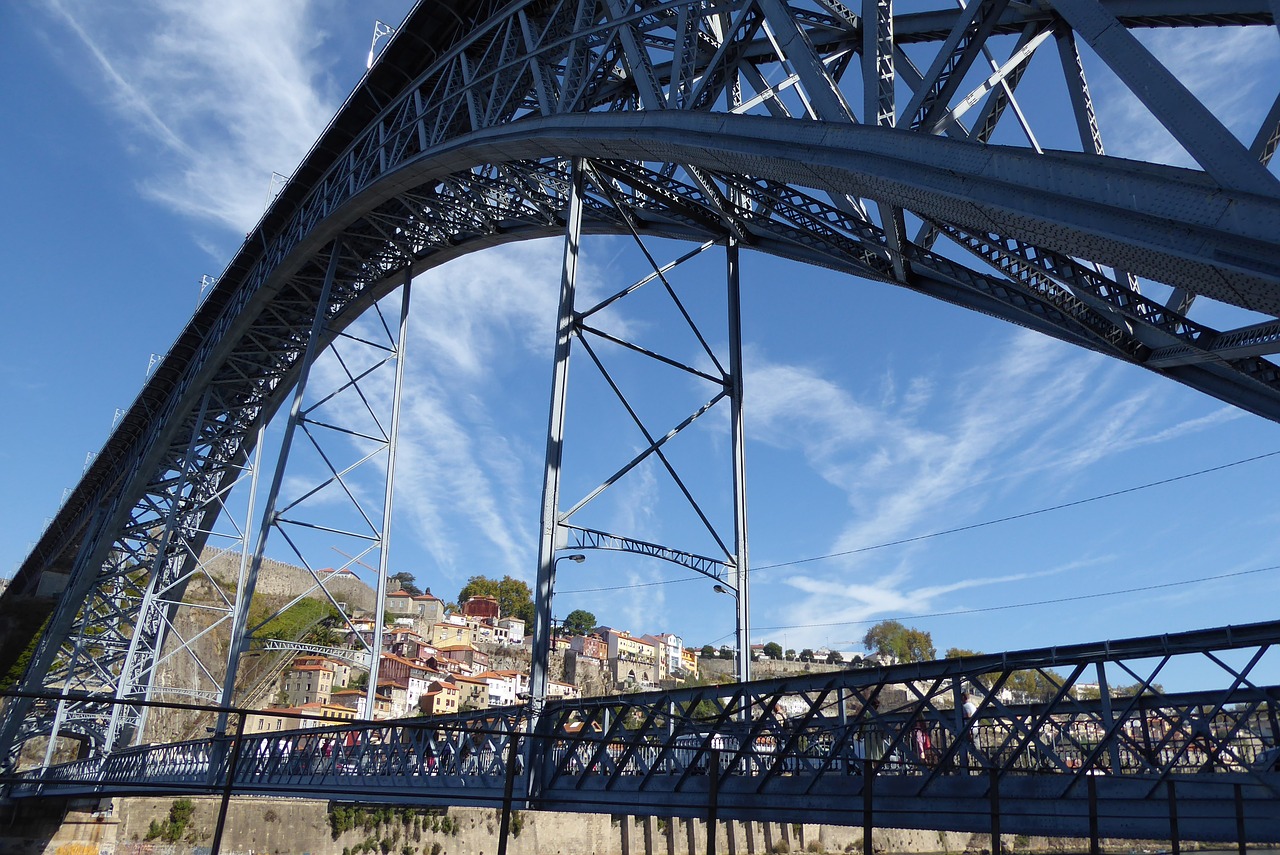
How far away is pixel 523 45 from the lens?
1494 cm

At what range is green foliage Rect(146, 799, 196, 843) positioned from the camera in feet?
103

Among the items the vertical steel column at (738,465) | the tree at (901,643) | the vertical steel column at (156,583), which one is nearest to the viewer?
the vertical steel column at (738,465)

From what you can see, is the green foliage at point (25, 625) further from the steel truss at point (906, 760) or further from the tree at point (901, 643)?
the tree at point (901, 643)

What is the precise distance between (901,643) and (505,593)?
50.1 metres

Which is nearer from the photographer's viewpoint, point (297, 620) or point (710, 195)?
point (710, 195)

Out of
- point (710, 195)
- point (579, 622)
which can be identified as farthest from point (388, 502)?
point (579, 622)

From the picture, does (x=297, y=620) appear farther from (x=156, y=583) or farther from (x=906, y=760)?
(x=906, y=760)

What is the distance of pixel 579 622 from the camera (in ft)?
402

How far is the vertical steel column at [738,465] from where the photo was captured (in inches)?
501

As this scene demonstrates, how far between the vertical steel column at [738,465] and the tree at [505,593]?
110 m

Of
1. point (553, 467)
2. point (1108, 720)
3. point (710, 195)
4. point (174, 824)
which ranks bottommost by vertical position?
point (174, 824)

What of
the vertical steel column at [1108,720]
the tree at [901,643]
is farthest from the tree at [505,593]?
the vertical steel column at [1108,720]

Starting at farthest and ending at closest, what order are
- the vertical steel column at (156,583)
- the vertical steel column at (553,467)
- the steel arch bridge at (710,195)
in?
the vertical steel column at (156,583), the vertical steel column at (553,467), the steel arch bridge at (710,195)

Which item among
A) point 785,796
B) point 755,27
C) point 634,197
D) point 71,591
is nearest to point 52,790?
point 71,591
